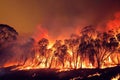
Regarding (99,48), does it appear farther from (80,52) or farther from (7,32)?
(7,32)

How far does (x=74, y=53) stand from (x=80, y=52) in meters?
1.56

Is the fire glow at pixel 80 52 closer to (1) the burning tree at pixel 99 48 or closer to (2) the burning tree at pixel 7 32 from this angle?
(1) the burning tree at pixel 99 48

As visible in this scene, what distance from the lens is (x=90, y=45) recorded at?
2292 inches

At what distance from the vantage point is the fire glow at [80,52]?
54.2 m

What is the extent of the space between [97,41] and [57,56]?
9290 mm

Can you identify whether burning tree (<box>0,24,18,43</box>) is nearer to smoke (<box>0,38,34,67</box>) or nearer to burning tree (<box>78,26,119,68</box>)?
smoke (<box>0,38,34,67</box>)

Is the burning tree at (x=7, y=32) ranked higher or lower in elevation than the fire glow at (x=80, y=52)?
Answer: higher

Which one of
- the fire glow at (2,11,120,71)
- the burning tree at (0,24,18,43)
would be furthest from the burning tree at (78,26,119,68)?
the burning tree at (0,24,18,43)

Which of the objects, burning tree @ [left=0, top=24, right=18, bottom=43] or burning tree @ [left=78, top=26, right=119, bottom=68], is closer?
burning tree @ [left=78, top=26, right=119, bottom=68]

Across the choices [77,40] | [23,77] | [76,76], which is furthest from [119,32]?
[23,77]

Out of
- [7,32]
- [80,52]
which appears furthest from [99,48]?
[7,32]

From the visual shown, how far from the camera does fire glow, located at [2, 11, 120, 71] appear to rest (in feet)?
178

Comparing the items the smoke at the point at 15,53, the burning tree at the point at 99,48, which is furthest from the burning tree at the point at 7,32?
the burning tree at the point at 99,48

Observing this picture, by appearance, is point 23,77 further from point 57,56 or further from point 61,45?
point 61,45
